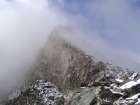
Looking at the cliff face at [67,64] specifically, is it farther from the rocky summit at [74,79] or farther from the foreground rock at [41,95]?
the foreground rock at [41,95]

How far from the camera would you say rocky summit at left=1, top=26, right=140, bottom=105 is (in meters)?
27.1

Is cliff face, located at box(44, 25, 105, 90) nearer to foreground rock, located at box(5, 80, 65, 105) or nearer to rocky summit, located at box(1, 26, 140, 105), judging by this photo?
rocky summit, located at box(1, 26, 140, 105)

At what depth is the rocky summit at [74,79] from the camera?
27094 mm

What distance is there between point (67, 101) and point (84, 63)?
6274 centimetres

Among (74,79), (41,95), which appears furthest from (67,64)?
(41,95)

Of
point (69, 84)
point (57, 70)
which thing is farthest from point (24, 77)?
point (69, 84)

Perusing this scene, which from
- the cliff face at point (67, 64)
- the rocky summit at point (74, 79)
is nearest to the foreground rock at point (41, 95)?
the rocky summit at point (74, 79)

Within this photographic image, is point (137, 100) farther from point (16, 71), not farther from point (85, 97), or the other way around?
point (16, 71)

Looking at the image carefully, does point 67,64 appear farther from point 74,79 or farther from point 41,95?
point 41,95

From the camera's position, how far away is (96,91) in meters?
28.1

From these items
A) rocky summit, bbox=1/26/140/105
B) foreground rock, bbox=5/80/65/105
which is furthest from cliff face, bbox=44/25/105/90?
foreground rock, bbox=5/80/65/105

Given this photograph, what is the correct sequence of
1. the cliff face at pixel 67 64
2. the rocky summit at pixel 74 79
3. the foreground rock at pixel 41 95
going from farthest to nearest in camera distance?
the foreground rock at pixel 41 95, the cliff face at pixel 67 64, the rocky summit at pixel 74 79

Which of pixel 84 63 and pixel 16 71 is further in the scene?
pixel 16 71

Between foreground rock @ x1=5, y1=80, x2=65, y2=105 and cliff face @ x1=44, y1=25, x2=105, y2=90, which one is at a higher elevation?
cliff face @ x1=44, y1=25, x2=105, y2=90
